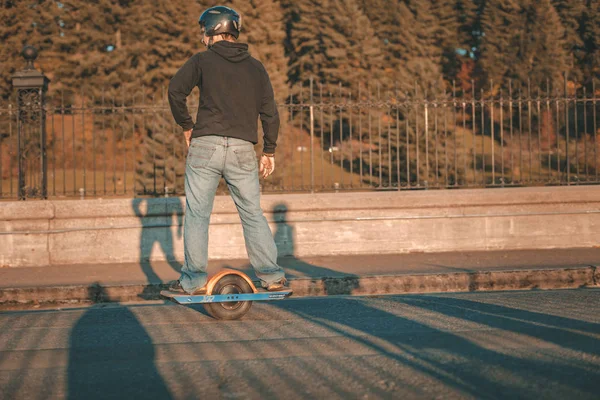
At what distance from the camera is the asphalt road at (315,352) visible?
359 centimetres

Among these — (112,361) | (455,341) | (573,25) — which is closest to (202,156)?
(112,361)

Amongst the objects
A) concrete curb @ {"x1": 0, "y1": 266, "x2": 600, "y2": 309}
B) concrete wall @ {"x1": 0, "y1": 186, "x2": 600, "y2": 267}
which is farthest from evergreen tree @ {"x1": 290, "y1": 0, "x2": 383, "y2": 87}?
concrete curb @ {"x1": 0, "y1": 266, "x2": 600, "y2": 309}

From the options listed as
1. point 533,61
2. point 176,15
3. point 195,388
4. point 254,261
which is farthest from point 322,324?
point 533,61

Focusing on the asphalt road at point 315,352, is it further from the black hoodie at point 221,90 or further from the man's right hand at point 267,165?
the black hoodie at point 221,90

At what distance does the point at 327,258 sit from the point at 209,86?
4.71m

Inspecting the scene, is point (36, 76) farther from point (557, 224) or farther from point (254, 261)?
point (557, 224)

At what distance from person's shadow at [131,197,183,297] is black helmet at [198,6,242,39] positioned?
4297mm

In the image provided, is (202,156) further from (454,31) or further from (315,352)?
(454,31)

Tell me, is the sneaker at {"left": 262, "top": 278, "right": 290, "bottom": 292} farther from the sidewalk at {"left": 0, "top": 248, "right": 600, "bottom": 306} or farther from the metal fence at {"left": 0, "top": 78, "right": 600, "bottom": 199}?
the metal fence at {"left": 0, "top": 78, "right": 600, "bottom": 199}

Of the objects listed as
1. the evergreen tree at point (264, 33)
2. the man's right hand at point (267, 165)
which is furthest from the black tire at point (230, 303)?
the evergreen tree at point (264, 33)

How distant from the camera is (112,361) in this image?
4.26 metres

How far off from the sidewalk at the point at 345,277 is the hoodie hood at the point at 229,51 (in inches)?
118

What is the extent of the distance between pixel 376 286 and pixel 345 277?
0.35 meters

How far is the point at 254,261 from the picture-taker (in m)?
5.54
